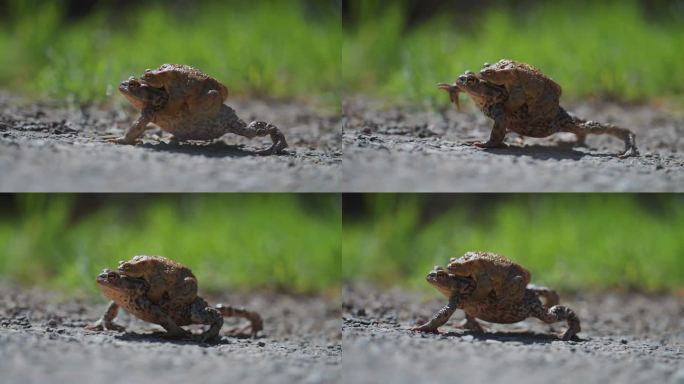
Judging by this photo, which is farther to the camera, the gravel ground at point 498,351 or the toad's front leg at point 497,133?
the toad's front leg at point 497,133

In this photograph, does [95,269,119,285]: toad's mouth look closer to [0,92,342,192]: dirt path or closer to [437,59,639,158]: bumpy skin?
[0,92,342,192]: dirt path

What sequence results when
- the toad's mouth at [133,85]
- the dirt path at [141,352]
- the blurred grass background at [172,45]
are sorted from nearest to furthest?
the dirt path at [141,352], the toad's mouth at [133,85], the blurred grass background at [172,45]

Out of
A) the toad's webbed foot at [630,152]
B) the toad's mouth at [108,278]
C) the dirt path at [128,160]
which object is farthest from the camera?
the toad's webbed foot at [630,152]

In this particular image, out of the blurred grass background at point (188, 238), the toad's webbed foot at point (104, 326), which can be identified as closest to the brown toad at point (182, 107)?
the toad's webbed foot at point (104, 326)

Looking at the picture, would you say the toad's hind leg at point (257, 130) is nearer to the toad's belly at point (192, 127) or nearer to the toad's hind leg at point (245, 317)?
the toad's belly at point (192, 127)

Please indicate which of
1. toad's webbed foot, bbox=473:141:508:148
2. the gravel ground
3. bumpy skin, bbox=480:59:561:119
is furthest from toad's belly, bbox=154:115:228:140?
bumpy skin, bbox=480:59:561:119

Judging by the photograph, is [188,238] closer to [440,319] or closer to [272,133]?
[272,133]

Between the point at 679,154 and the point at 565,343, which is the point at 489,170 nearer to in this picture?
the point at 565,343
